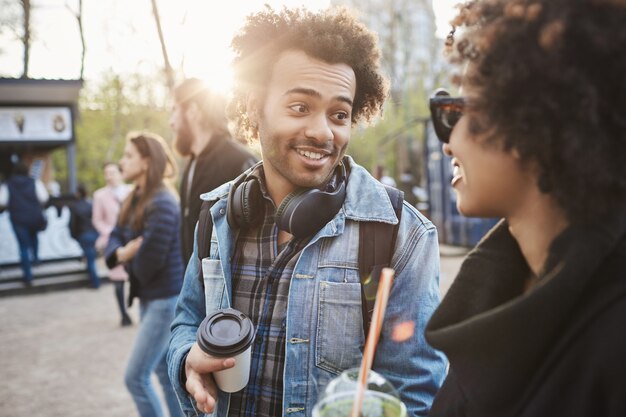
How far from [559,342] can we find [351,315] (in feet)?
2.66

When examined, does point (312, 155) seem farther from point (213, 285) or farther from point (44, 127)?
point (44, 127)

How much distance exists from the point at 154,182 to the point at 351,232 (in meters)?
2.76

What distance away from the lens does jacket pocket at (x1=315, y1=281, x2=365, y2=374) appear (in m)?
1.70

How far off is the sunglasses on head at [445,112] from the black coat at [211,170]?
7.08 feet

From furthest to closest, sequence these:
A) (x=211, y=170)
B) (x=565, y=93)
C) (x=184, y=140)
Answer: (x=184, y=140), (x=211, y=170), (x=565, y=93)

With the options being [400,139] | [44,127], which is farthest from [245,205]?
[400,139]

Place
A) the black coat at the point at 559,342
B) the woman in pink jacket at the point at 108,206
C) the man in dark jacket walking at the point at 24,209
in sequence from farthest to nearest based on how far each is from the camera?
the man in dark jacket walking at the point at 24,209
the woman in pink jacket at the point at 108,206
the black coat at the point at 559,342

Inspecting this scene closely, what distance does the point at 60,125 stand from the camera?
477 inches

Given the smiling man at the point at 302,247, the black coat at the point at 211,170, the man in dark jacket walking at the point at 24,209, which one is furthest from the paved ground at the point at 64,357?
the smiling man at the point at 302,247

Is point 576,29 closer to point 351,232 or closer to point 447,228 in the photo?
point 351,232

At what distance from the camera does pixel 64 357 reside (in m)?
6.09

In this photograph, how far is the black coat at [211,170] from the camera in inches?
132

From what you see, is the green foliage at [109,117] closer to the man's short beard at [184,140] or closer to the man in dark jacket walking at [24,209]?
the man in dark jacket walking at [24,209]

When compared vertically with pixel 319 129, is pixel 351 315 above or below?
below
